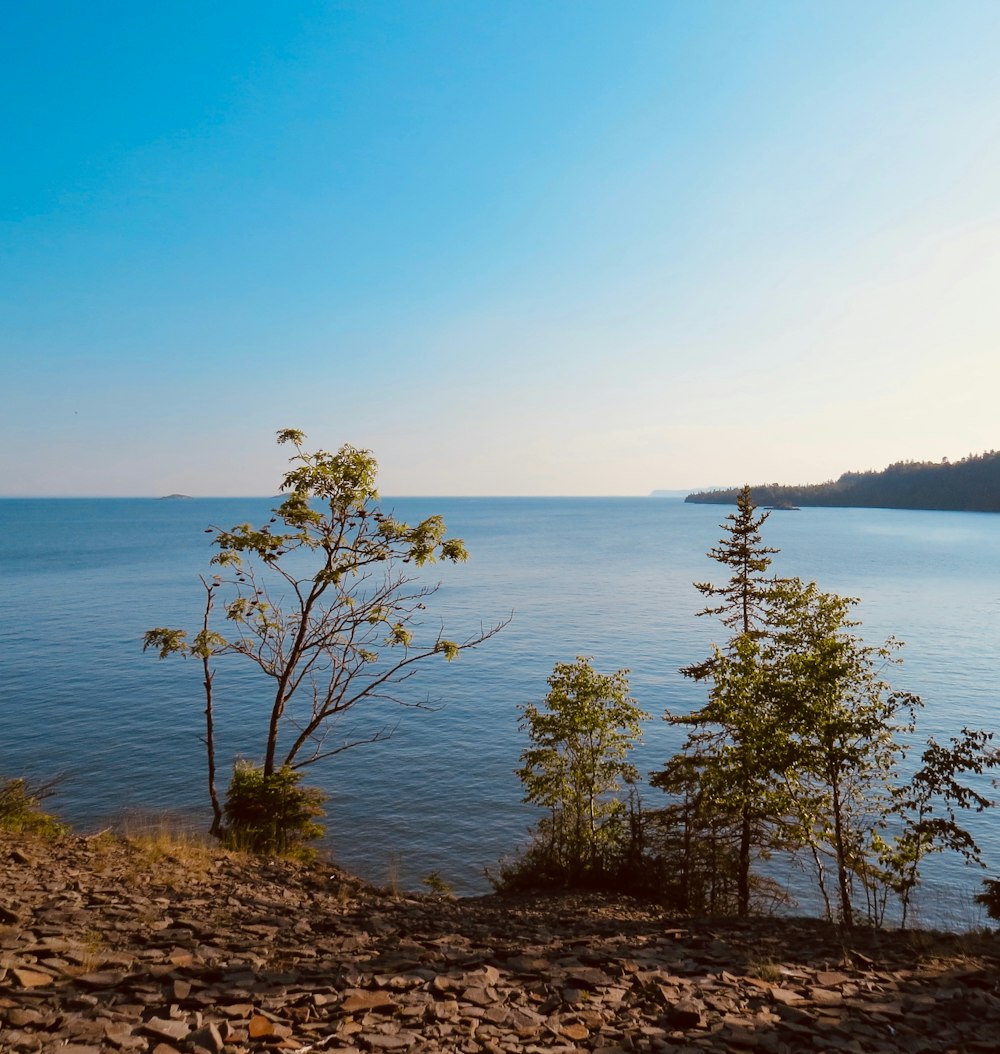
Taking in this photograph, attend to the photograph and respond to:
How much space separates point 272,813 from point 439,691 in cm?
3164

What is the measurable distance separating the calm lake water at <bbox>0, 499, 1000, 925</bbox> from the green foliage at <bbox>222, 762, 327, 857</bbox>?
7698mm

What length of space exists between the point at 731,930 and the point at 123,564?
413 ft

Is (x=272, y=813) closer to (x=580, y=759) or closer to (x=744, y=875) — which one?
(x=580, y=759)

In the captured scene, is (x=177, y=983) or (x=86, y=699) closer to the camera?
(x=177, y=983)

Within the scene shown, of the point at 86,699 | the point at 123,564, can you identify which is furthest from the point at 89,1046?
the point at 123,564

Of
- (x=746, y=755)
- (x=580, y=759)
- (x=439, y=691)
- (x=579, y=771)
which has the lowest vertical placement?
(x=439, y=691)

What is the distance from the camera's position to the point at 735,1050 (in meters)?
8.52

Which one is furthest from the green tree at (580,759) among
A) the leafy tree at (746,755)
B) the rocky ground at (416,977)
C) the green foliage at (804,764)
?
the rocky ground at (416,977)

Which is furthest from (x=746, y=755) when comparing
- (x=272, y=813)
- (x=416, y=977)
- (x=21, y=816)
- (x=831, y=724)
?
(x=21, y=816)

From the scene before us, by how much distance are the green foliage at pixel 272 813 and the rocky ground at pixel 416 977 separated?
436cm

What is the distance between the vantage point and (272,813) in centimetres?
2014

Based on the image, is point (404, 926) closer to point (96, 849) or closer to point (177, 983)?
point (177, 983)

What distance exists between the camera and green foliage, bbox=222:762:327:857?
19.8 metres

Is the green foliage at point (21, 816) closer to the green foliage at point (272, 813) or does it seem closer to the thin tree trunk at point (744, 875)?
the green foliage at point (272, 813)
